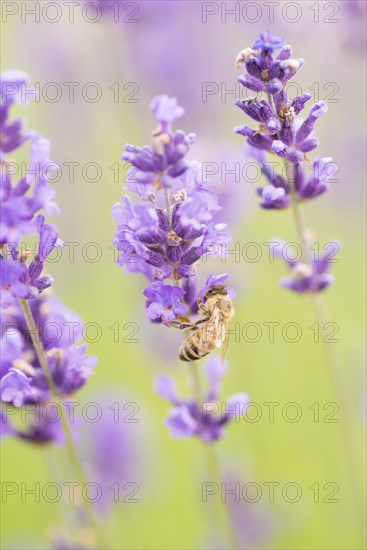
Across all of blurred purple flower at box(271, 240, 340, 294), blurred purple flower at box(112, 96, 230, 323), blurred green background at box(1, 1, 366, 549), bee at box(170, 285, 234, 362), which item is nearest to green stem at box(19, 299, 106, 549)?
blurred purple flower at box(112, 96, 230, 323)

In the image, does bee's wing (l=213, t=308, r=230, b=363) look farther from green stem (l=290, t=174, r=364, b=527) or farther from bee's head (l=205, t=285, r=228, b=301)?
green stem (l=290, t=174, r=364, b=527)

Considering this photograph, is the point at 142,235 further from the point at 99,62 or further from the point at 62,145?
the point at 99,62

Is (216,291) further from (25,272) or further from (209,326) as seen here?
(25,272)

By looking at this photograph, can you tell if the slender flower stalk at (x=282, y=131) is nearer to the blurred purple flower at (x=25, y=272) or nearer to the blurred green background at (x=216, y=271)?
the blurred purple flower at (x=25, y=272)

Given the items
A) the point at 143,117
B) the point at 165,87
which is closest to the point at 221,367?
the point at 143,117

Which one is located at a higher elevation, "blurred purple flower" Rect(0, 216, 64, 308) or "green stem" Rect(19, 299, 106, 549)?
"blurred purple flower" Rect(0, 216, 64, 308)

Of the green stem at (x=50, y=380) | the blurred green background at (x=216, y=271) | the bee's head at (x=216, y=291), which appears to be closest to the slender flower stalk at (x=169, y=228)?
the bee's head at (x=216, y=291)

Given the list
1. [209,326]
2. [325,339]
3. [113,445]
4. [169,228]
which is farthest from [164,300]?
[113,445]
